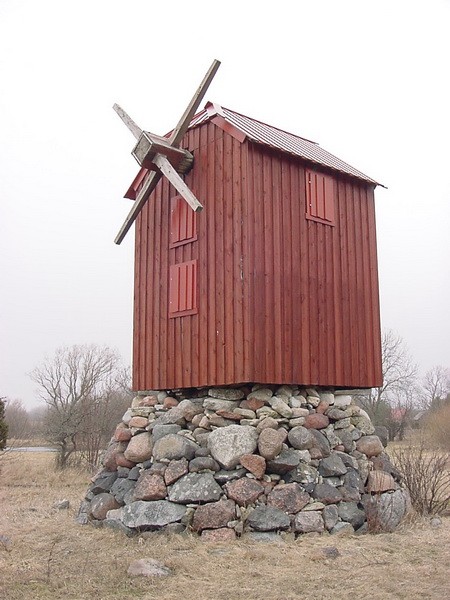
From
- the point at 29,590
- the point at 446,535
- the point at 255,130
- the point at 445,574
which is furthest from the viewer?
the point at 255,130

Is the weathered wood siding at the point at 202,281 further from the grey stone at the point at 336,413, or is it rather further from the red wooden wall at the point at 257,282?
the grey stone at the point at 336,413

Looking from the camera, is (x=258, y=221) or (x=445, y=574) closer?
(x=445, y=574)

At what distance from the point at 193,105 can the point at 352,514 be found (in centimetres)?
767

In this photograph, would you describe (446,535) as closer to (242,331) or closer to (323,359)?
(323,359)

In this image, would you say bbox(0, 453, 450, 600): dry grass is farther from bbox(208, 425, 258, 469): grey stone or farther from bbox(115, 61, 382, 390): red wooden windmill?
bbox(115, 61, 382, 390): red wooden windmill

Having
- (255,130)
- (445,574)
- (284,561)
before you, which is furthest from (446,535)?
(255,130)

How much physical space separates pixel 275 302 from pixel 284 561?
4.22m

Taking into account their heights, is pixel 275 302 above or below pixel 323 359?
above

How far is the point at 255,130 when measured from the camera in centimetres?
1236

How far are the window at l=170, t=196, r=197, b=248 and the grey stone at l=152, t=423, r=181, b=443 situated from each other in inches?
133

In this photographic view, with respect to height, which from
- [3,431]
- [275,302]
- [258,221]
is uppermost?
[258,221]

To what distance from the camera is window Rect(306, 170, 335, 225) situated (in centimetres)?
1215

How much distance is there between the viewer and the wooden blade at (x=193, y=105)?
1193 centimetres

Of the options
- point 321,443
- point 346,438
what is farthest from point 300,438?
point 346,438
